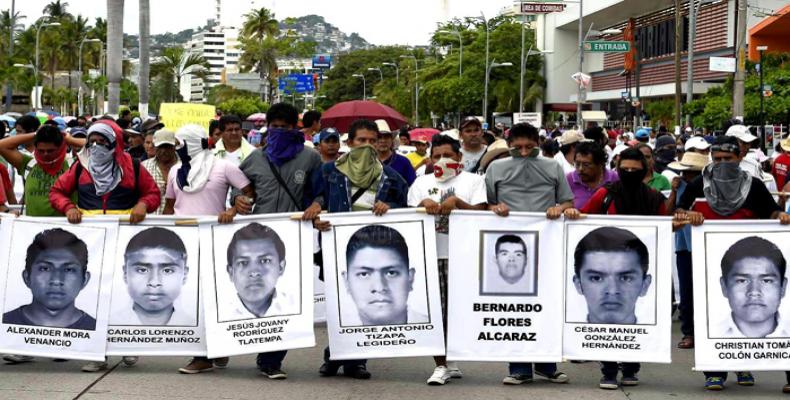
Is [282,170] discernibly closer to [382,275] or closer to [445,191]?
[382,275]

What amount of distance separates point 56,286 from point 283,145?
1822 mm

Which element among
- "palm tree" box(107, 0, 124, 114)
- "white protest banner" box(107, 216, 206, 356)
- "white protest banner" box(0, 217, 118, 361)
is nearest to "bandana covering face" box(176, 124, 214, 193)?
"white protest banner" box(107, 216, 206, 356)

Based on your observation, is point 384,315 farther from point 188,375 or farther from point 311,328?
point 188,375

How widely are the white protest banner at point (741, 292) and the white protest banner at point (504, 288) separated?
94 cm

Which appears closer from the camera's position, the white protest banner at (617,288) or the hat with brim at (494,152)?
the white protest banner at (617,288)

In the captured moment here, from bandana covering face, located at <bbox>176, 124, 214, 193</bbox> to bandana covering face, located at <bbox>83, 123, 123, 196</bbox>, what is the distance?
17.8 inches

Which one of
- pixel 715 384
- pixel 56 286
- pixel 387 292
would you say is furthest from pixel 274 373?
pixel 715 384

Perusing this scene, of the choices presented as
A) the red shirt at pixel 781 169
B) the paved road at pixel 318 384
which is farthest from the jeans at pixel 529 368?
the red shirt at pixel 781 169

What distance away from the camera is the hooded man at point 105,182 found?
921 cm

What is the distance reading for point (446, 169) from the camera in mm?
8969

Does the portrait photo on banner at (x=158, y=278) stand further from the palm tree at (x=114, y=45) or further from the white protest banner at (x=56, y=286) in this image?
the palm tree at (x=114, y=45)

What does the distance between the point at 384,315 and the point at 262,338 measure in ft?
2.72

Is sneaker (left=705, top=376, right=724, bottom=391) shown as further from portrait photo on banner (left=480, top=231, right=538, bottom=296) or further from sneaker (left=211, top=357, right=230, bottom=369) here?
sneaker (left=211, top=357, right=230, bottom=369)

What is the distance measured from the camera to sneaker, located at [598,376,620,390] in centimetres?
877
